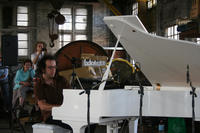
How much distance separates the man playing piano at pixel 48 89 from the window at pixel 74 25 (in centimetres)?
988

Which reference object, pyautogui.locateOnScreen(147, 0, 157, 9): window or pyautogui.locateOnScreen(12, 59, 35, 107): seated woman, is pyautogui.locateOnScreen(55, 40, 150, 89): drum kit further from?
pyautogui.locateOnScreen(147, 0, 157, 9): window

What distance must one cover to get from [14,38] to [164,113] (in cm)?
362

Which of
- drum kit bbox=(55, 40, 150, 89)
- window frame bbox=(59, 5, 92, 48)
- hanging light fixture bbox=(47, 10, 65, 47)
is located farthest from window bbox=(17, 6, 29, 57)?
drum kit bbox=(55, 40, 150, 89)

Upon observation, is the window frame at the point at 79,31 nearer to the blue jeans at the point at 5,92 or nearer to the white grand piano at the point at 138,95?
the blue jeans at the point at 5,92

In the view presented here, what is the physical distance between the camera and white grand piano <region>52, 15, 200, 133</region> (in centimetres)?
303

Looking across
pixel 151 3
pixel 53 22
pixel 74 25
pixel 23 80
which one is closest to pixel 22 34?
pixel 53 22

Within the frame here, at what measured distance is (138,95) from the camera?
322 cm

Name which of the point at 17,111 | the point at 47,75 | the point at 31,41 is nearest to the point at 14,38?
the point at 17,111

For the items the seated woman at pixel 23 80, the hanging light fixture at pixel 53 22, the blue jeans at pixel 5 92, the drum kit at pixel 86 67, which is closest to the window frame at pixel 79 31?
the hanging light fixture at pixel 53 22

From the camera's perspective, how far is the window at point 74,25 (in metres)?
13.5

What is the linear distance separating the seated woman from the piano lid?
3228 millimetres

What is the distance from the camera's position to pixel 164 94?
3201 millimetres

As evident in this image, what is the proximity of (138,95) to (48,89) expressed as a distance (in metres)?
0.94

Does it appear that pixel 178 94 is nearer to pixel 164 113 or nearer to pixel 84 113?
pixel 164 113
